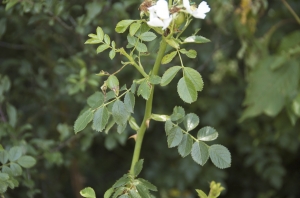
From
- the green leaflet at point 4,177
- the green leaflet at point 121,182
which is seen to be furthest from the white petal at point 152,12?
the green leaflet at point 4,177

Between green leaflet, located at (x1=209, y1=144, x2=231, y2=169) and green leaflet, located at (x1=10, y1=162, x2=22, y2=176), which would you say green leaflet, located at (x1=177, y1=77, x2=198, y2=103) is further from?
green leaflet, located at (x1=10, y1=162, x2=22, y2=176)

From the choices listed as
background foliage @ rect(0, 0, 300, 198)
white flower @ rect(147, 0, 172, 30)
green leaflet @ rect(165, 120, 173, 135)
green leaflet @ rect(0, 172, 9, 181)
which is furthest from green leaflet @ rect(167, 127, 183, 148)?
background foliage @ rect(0, 0, 300, 198)

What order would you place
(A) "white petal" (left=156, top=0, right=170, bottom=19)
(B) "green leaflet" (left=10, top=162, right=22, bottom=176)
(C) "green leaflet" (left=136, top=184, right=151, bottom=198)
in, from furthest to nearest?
(B) "green leaflet" (left=10, top=162, right=22, bottom=176) < (C) "green leaflet" (left=136, top=184, right=151, bottom=198) < (A) "white petal" (left=156, top=0, right=170, bottom=19)

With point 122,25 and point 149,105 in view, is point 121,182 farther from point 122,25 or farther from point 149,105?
point 122,25

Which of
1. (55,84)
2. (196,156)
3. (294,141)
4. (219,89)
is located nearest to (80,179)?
(55,84)

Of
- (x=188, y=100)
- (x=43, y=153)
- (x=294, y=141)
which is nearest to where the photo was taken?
(x=188, y=100)

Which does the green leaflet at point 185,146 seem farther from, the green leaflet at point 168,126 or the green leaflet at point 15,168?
the green leaflet at point 15,168

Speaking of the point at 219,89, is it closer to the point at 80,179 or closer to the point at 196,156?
the point at 80,179
